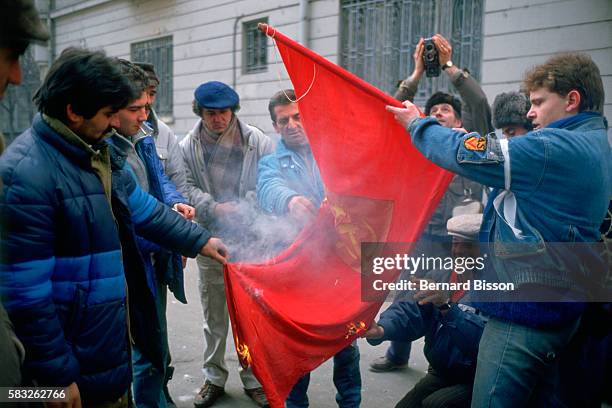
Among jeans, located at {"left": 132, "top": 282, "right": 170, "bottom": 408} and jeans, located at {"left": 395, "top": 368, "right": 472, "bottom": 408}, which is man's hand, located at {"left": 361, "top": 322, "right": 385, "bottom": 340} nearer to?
jeans, located at {"left": 395, "top": 368, "right": 472, "bottom": 408}

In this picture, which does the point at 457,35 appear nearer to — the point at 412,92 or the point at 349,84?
the point at 412,92

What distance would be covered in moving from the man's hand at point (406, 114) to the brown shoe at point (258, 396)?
221 centimetres

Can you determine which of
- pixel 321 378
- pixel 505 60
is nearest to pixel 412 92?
pixel 321 378

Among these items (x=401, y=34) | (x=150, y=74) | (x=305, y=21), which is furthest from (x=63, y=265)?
(x=305, y=21)

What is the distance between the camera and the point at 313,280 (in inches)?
Result: 122

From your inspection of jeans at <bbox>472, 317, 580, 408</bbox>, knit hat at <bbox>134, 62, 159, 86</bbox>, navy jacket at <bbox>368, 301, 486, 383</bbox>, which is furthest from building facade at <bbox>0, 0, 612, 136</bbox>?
jeans at <bbox>472, 317, 580, 408</bbox>

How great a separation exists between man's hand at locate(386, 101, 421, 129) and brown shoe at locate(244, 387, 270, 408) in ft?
7.25

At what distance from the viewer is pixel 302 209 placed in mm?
3217

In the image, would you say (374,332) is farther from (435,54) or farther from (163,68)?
(163,68)

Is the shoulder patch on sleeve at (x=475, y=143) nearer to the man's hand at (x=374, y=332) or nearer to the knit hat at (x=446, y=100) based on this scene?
the man's hand at (x=374, y=332)

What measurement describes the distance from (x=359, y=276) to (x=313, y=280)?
26cm

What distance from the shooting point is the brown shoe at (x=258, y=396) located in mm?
3826

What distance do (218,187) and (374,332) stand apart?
5.96ft

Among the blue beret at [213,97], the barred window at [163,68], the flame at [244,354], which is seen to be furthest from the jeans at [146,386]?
the barred window at [163,68]
